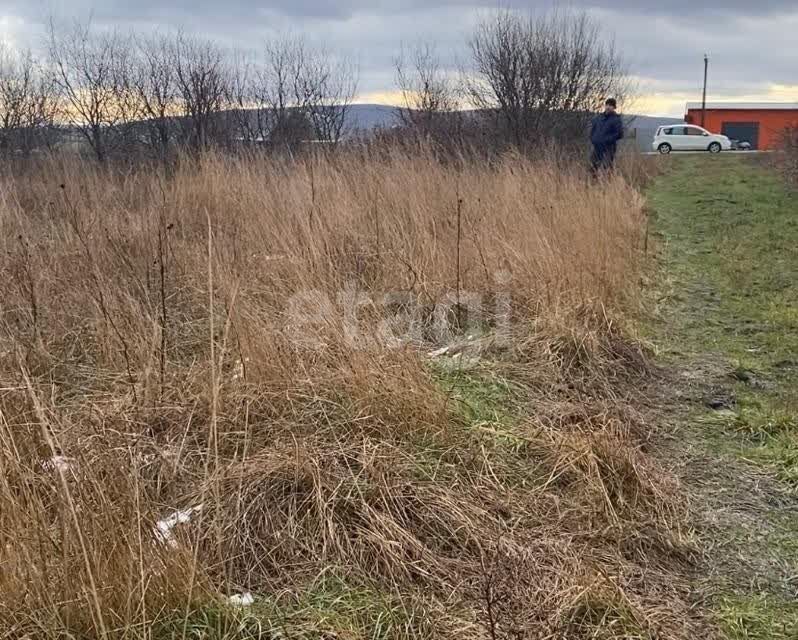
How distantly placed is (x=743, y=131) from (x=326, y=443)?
138ft

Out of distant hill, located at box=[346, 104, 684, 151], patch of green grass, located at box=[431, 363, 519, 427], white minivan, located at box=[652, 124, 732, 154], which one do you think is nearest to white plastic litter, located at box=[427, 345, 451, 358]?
patch of green grass, located at box=[431, 363, 519, 427]

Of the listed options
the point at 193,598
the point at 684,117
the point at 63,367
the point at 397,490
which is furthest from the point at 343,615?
the point at 684,117

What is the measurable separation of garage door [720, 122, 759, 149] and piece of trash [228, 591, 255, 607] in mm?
41846

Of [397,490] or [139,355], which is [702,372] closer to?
[397,490]

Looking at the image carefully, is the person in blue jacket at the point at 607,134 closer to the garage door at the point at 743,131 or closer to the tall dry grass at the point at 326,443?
the tall dry grass at the point at 326,443

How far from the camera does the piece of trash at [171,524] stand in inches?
65.6

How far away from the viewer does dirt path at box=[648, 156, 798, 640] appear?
198cm

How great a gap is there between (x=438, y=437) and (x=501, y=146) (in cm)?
790

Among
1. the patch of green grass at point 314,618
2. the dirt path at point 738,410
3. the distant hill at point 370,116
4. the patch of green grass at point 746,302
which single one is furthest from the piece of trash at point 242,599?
the distant hill at point 370,116

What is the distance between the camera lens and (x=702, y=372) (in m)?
3.65

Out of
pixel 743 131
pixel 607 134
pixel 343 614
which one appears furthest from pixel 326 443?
pixel 743 131

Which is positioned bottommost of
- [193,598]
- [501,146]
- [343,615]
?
[343,615]

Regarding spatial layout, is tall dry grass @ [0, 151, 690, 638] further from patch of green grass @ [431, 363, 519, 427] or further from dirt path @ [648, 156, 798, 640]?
dirt path @ [648, 156, 798, 640]

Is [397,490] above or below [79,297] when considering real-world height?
below
